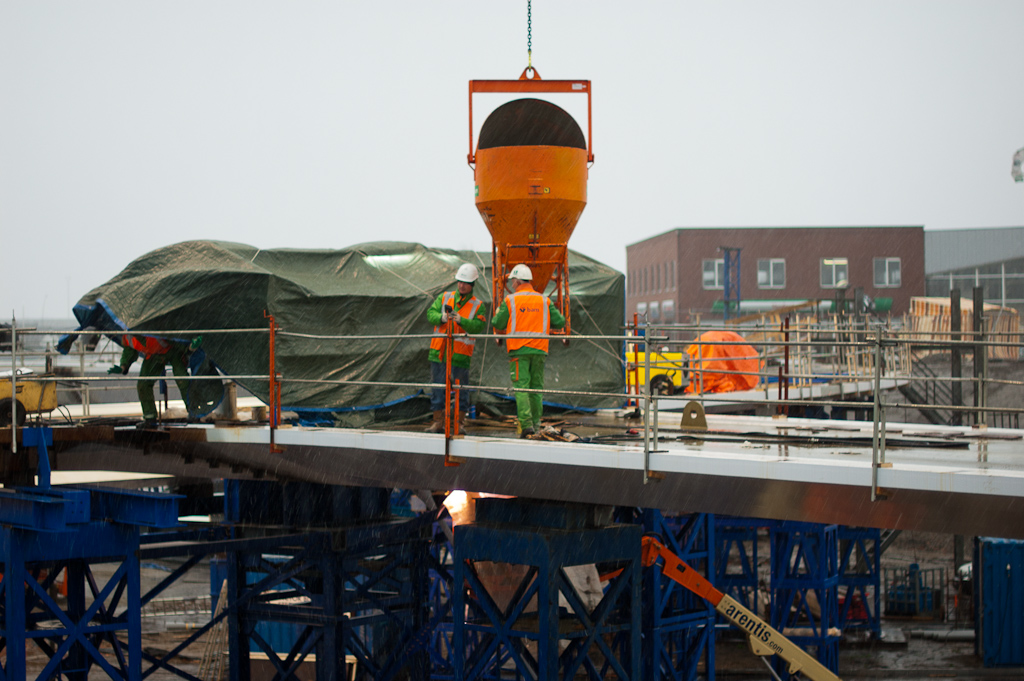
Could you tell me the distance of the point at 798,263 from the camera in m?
65.1

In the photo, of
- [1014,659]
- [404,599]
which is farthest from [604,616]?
[1014,659]

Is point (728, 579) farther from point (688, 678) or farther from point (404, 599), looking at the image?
point (404, 599)

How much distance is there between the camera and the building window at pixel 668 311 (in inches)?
2656

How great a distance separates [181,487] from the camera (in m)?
19.8

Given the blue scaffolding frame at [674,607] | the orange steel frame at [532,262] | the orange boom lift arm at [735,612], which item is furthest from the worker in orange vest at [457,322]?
the orange boom lift arm at [735,612]

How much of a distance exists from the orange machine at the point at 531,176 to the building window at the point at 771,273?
5220 centimetres

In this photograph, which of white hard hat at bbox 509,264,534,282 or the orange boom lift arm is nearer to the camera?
white hard hat at bbox 509,264,534,282

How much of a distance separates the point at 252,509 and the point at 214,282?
346 cm

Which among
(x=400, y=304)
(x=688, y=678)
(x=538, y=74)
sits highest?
(x=538, y=74)

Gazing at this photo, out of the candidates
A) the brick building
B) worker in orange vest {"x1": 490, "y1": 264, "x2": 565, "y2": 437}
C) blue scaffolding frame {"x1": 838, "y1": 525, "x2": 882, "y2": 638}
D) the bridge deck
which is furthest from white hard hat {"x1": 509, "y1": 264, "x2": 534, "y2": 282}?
the brick building

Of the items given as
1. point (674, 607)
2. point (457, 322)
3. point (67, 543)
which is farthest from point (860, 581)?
point (67, 543)

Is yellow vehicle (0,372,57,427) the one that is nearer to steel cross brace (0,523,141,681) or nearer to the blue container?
steel cross brace (0,523,141,681)

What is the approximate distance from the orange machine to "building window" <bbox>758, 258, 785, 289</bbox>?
5220 centimetres

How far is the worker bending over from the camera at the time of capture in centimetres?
1409
